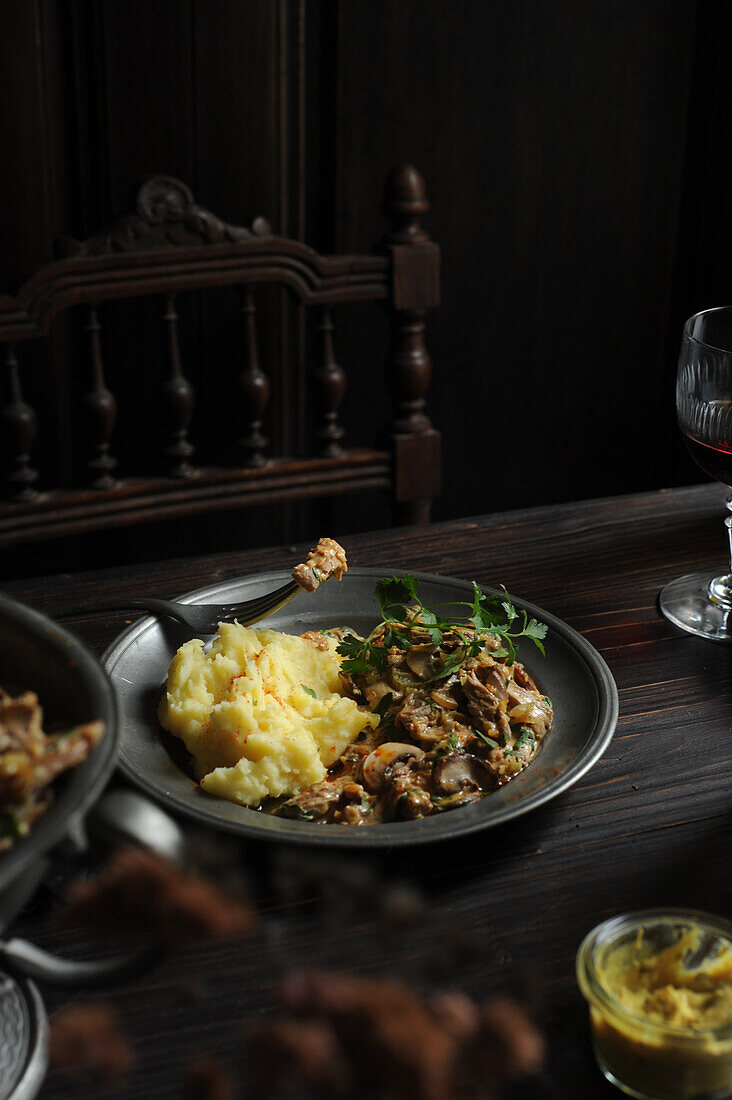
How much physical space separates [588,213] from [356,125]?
72cm

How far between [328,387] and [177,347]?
0.92 ft

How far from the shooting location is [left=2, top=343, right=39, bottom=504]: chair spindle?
1.91m

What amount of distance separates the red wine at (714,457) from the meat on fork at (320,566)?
17.5 inches

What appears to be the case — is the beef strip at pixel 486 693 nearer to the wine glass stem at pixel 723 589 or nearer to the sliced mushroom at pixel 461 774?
the sliced mushroom at pixel 461 774

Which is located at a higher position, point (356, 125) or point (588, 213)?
point (356, 125)

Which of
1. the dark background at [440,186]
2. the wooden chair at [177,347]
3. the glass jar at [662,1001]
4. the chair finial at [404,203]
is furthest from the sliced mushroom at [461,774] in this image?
the dark background at [440,186]

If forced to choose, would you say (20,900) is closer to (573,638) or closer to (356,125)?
(573,638)

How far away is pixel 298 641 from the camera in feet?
4.03

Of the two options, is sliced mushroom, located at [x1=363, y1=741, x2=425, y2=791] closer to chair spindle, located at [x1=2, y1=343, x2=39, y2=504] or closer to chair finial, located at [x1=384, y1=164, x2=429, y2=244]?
chair spindle, located at [x1=2, y1=343, x2=39, y2=504]

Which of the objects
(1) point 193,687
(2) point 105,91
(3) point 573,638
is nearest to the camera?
(1) point 193,687

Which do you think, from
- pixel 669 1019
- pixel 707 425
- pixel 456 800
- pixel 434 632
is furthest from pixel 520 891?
→ pixel 707 425

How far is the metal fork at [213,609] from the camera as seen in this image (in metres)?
1.28

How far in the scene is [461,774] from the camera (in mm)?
1046

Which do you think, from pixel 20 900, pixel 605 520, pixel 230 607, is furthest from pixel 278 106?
pixel 20 900
